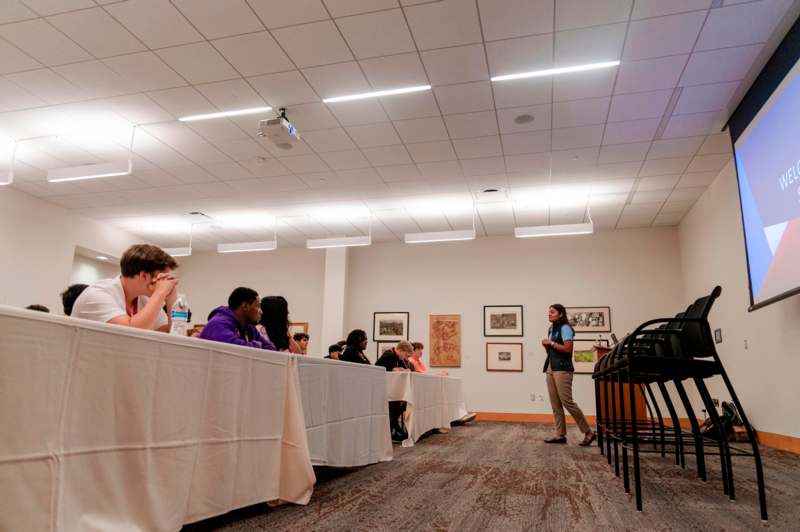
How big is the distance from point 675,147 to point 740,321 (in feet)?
6.88

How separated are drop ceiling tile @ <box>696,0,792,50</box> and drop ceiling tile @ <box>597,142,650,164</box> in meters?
1.71

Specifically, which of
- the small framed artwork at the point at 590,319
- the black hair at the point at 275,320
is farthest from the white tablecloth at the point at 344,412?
the small framed artwork at the point at 590,319

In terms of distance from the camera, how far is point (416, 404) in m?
4.75

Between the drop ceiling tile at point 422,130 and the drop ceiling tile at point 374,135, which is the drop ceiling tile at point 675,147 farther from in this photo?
the drop ceiling tile at point 374,135

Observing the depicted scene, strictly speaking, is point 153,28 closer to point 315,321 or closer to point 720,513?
point 720,513

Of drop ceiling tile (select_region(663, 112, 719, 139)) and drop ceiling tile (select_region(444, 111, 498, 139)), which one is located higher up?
drop ceiling tile (select_region(663, 112, 719, 139))

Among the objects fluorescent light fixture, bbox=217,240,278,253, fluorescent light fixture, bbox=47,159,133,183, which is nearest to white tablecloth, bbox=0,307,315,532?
fluorescent light fixture, bbox=47,159,133,183

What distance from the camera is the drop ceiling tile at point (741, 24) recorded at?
3482mm

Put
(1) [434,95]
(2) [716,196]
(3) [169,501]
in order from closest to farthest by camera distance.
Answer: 1. (3) [169,501]
2. (1) [434,95]
3. (2) [716,196]

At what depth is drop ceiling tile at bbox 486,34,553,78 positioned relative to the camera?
12.8 feet

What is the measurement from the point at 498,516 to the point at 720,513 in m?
0.95

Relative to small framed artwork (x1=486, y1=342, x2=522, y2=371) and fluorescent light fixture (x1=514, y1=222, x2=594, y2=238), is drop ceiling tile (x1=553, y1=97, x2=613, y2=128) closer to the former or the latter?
fluorescent light fixture (x1=514, y1=222, x2=594, y2=238)

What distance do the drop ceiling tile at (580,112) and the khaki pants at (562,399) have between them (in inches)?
97.7

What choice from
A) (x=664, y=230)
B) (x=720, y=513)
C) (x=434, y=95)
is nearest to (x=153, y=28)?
(x=434, y=95)
